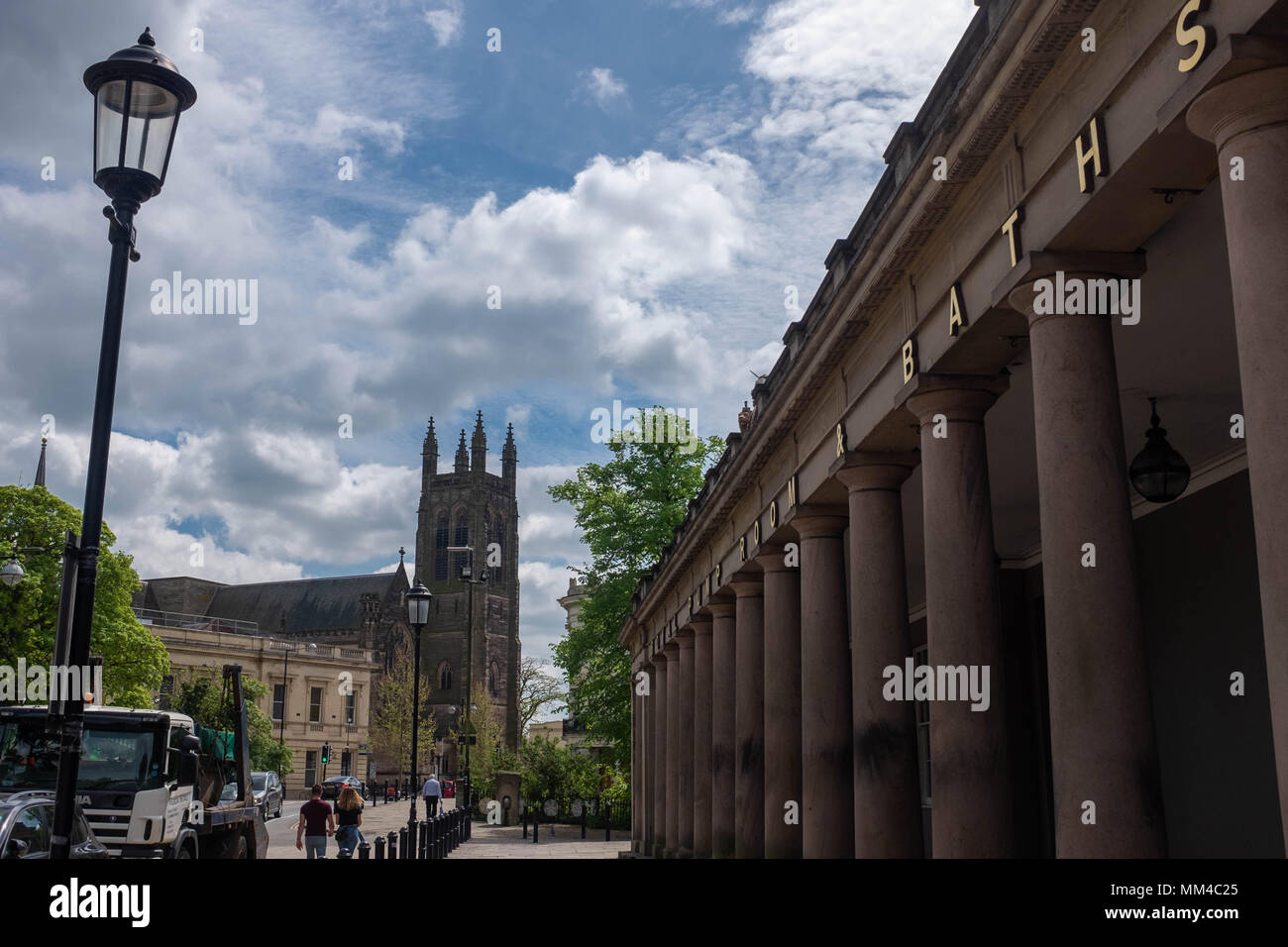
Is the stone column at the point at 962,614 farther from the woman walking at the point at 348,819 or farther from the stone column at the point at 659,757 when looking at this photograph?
the stone column at the point at 659,757

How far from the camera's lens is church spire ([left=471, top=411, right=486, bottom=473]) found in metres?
140

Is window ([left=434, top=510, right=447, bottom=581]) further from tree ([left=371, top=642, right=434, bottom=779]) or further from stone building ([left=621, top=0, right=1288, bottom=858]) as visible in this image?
stone building ([left=621, top=0, right=1288, bottom=858])

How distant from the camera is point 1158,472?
36.8ft

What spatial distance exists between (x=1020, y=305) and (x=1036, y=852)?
13.8 metres

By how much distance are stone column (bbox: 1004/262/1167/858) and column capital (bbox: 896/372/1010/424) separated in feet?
6.67

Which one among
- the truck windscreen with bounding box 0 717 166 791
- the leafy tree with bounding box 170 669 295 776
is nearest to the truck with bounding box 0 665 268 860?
the truck windscreen with bounding box 0 717 166 791

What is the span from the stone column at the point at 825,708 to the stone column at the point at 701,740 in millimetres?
8899

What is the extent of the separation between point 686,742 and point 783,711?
9.98 metres

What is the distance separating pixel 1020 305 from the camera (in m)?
8.45
